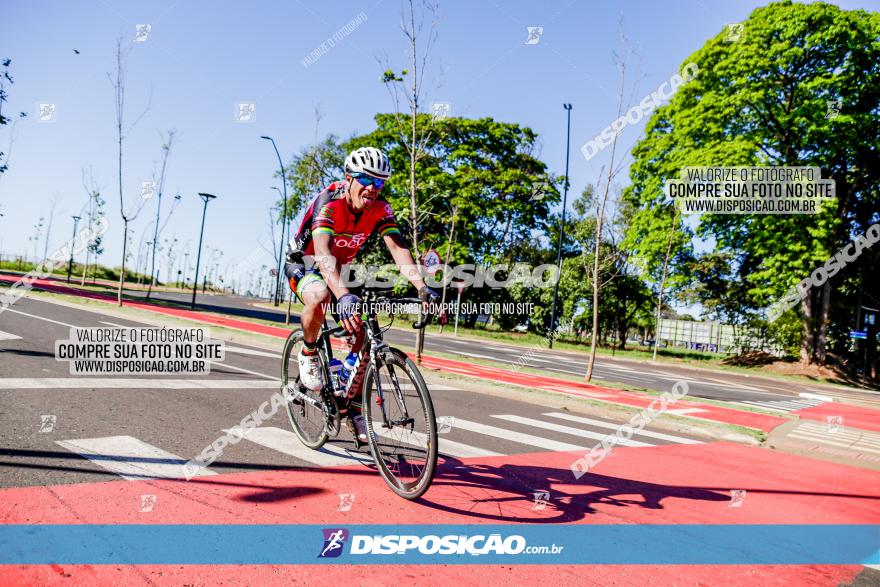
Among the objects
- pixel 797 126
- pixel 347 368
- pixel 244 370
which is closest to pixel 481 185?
pixel 797 126

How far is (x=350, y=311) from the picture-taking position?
3508 millimetres

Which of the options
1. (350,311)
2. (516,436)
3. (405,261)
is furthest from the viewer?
(516,436)

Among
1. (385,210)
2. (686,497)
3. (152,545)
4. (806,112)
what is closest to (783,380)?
(806,112)

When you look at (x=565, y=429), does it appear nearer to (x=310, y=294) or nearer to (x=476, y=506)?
(x=476, y=506)

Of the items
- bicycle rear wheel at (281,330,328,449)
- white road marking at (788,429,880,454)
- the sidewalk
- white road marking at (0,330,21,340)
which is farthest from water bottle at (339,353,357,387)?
white road marking at (0,330,21,340)

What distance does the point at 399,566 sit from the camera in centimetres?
268

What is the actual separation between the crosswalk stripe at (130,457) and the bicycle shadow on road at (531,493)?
1.74 m

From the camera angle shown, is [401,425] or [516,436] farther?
[516,436]

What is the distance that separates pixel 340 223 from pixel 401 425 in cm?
160

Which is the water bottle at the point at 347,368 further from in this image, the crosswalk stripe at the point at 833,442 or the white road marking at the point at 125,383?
the crosswalk stripe at the point at 833,442

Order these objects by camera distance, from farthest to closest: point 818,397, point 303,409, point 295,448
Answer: point 818,397
point 303,409
point 295,448

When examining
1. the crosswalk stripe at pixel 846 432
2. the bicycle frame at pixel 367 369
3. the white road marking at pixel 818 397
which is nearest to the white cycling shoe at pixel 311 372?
the bicycle frame at pixel 367 369

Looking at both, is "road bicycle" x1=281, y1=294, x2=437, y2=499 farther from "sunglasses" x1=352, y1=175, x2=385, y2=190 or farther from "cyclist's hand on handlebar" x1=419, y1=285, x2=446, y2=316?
"sunglasses" x1=352, y1=175, x2=385, y2=190

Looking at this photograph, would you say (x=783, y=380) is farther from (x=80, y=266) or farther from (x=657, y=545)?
(x=80, y=266)
